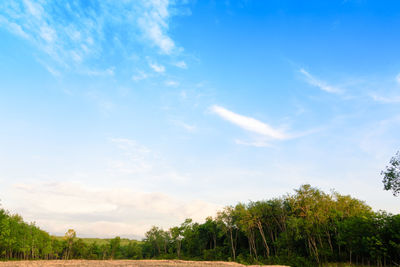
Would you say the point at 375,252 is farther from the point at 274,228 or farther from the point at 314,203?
the point at 274,228

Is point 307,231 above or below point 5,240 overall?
above

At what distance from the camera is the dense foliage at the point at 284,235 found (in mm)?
46316

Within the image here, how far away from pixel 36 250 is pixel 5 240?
39.3 metres

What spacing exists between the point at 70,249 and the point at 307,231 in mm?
115813

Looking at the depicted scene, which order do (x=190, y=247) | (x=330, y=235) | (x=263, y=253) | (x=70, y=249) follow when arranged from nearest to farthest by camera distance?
(x=330, y=235), (x=263, y=253), (x=190, y=247), (x=70, y=249)

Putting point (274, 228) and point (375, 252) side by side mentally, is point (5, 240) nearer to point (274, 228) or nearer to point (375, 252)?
point (274, 228)

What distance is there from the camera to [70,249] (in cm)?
12800

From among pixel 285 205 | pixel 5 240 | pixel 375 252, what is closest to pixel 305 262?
pixel 375 252

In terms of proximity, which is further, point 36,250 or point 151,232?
point 151,232

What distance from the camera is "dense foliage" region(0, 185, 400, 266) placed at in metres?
46.3

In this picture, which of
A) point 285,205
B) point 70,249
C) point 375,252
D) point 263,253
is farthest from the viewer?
point 70,249

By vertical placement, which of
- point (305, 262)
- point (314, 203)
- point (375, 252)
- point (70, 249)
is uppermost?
point (314, 203)

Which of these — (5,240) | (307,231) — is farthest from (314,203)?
(5,240)

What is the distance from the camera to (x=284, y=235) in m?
68.6
